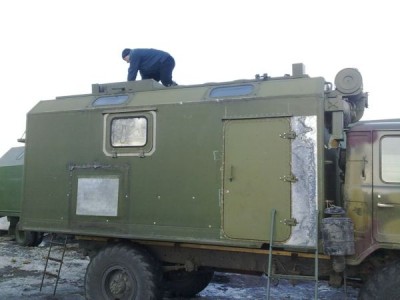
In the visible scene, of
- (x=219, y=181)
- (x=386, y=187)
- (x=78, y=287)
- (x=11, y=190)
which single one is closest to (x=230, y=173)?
(x=219, y=181)

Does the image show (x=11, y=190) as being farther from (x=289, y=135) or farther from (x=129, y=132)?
(x=289, y=135)

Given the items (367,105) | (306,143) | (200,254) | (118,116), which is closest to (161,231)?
(200,254)

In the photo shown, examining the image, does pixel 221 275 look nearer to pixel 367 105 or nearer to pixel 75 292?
pixel 75 292

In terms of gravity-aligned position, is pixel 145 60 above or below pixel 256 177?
above

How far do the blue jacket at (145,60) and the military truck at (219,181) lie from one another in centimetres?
62

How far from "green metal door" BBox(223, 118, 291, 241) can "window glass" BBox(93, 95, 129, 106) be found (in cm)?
165

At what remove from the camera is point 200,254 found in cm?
606

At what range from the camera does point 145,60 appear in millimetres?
7336

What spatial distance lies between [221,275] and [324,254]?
4.21 meters

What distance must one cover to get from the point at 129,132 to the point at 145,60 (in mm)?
1617

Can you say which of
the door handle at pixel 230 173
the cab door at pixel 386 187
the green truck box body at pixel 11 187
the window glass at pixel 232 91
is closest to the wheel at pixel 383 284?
the cab door at pixel 386 187

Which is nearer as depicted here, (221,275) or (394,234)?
(394,234)

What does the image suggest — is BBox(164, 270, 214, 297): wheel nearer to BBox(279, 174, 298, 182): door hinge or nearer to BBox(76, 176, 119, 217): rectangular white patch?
BBox(76, 176, 119, 217): rectangular white patch

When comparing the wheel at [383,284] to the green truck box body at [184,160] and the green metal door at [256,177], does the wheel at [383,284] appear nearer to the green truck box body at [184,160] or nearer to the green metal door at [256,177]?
the green truck box body at [184,160]
